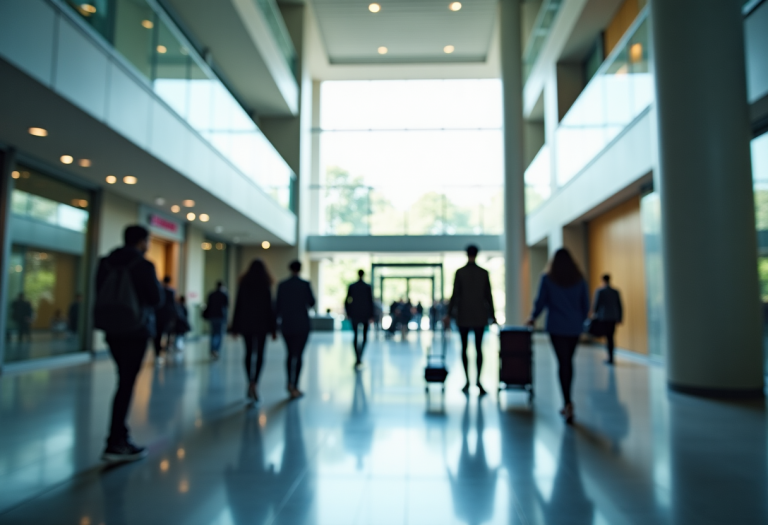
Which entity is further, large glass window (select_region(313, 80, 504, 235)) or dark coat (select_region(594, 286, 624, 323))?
large glass window (select_region(313, 80, 504, 235))

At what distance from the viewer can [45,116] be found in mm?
7457

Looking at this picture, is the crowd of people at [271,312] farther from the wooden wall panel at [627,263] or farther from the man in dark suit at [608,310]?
the wooden wall panel at [627,263]

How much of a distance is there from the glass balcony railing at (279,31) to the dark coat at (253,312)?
12321mm

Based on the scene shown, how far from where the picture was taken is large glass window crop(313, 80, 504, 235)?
25266 mm

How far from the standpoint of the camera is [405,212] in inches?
997

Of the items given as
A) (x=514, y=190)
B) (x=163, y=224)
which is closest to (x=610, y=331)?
(x=514, y=190)

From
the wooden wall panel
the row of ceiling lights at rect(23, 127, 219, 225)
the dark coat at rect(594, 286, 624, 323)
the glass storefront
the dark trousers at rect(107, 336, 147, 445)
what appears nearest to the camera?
the dark trousers at rect(107, 336, 147, 445)

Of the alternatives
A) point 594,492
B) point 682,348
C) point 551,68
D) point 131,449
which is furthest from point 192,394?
point 551,68

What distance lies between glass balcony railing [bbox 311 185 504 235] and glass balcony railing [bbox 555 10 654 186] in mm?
8750

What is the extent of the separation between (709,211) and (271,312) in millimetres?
5497

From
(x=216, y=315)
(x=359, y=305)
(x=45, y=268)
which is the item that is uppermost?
(x=45, y=268)

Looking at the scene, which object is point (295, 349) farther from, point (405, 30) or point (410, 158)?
point (410, 158)

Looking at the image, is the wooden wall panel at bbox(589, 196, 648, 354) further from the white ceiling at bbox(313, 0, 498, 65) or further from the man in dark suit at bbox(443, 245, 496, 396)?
the white ceiling at bbox(313, 0, 498, 65)

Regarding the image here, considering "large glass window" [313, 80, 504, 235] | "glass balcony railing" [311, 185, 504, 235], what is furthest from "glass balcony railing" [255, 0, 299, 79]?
"glass balcony railing" [311, 185, 504, 235]
